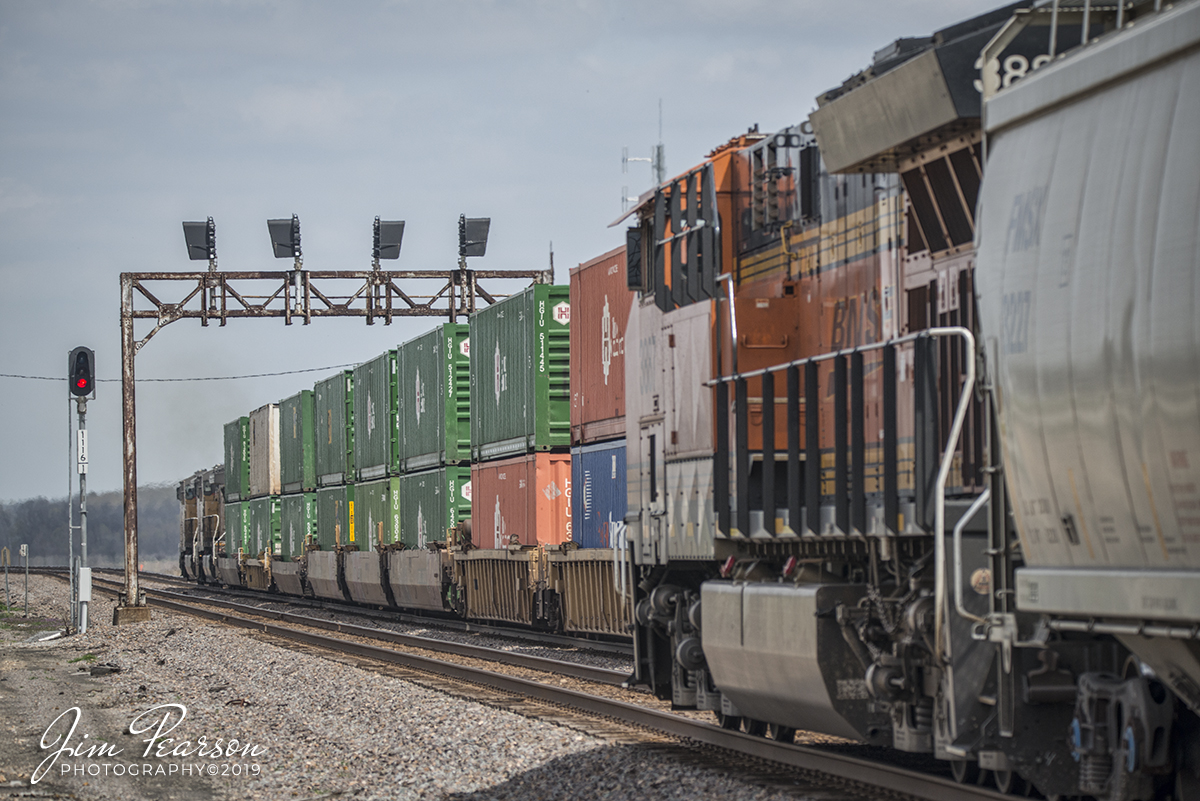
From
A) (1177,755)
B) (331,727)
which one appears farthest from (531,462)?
(1177,755)

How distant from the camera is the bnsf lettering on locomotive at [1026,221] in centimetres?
616

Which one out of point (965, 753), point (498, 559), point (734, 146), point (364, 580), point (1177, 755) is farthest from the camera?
point (364, 580)

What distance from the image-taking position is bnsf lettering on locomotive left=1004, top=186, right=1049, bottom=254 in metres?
6.16

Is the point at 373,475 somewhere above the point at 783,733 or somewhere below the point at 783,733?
above

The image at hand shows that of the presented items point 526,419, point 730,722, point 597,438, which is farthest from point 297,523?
point 730,722

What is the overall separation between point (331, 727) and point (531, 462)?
10.0 metres

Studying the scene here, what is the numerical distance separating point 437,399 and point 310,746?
16.1m

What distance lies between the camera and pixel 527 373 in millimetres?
23266

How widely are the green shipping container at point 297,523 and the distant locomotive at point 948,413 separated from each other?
28557mm

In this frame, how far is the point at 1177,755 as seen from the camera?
6.46 metres

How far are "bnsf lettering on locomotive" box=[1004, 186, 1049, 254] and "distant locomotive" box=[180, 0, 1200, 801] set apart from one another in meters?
0.01

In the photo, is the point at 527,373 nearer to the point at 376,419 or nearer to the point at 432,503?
the point at 432,503

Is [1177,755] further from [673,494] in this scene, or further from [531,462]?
[531,462]

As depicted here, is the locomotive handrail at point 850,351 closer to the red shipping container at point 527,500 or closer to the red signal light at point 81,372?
the red shipping container at point 527,500
